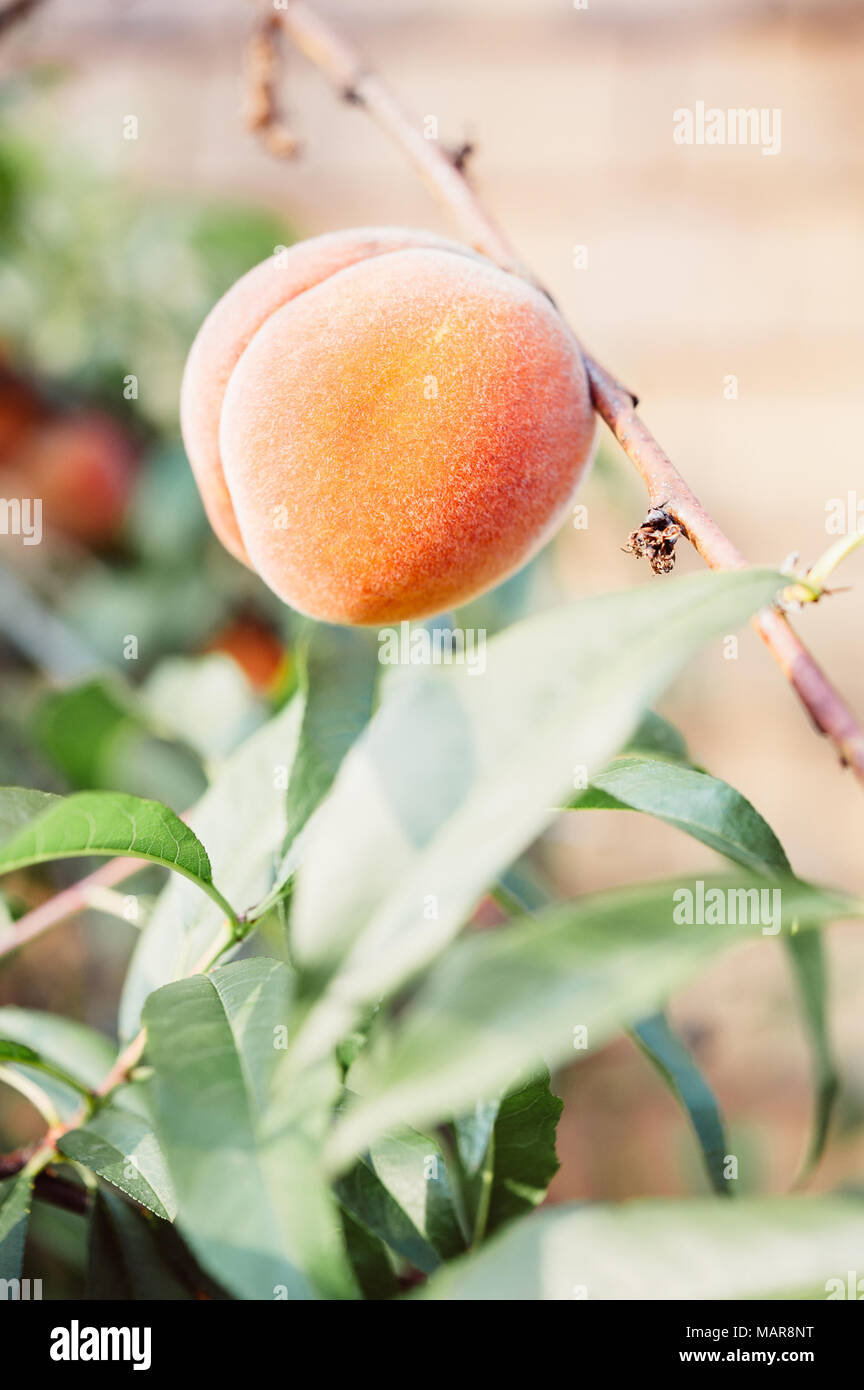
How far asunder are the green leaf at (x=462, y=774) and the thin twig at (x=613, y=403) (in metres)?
0.05

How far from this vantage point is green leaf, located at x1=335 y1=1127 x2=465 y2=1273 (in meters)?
0.35

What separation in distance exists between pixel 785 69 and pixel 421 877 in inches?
72.0

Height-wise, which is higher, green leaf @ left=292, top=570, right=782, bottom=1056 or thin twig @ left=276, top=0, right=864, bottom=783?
thin twig @ left=276, top=0, right=864, bottom=783

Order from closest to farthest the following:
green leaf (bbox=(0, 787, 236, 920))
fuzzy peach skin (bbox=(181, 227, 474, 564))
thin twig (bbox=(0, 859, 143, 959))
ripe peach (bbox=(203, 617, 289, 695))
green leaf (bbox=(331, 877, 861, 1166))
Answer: green leaf (bbox=(331, 877, 861, 1166))
green leaf (bbox=(0, 787, 236, 920))
fuzzy peach skin (bbox=(181, 227, 474, 564))
thin twig (bbox=(0, 859, 143, 959))
ripe peach (bbox=(203, 617, 289, 695))

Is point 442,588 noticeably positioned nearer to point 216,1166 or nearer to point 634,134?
point 216,1166

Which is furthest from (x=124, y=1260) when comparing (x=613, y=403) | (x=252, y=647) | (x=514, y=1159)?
(x=252, y=647)

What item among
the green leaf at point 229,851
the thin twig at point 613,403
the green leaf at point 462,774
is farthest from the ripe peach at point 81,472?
the green leaf at point 462,774

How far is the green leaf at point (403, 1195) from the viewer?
346mm

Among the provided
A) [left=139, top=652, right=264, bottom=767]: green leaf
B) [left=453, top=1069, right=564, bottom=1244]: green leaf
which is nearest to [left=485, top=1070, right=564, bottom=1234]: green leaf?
[left=453, top=1069, right=564, bottom=1244]: green leaf

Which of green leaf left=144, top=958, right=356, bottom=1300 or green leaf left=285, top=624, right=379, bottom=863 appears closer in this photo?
green leaf left=144, top=958, right=356, bottom=1300

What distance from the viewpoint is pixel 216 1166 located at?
0.24 meters

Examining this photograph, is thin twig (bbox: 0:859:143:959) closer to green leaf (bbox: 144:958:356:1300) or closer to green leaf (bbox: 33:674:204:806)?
green leaf (bbox: 33:674:204:806)

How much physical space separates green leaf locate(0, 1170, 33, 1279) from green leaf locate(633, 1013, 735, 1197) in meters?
0.26
